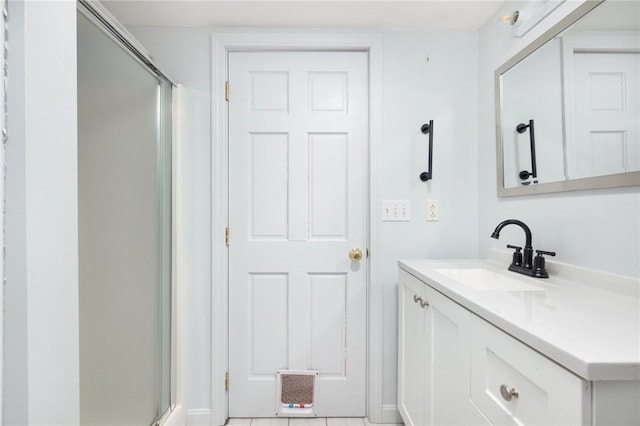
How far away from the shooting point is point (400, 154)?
68.6 inches

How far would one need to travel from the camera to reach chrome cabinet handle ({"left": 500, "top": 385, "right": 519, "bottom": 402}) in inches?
28.1

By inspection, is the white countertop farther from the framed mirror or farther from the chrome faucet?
the framed mirror

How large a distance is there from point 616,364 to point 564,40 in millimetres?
1158

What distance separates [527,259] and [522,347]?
0.68 metres

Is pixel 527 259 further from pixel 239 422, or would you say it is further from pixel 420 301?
pixel 239 422

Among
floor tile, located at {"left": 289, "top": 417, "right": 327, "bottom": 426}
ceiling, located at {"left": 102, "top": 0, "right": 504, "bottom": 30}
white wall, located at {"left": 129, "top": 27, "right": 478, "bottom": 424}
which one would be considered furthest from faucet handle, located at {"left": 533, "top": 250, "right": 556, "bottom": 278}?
floor tile, located at {"left": 289, "top": 417, "right": 327, "bottom": 426}

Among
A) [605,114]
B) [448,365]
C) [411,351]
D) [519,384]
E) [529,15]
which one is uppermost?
[529,15]

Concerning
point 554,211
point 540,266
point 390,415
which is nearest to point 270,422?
point 390,415

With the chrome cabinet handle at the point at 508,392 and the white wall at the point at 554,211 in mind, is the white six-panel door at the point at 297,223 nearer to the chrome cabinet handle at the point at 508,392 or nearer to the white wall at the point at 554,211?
the white wall at the point at 554,211

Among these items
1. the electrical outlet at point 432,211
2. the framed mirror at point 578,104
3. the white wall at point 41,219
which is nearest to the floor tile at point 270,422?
the white wall at point 41,219

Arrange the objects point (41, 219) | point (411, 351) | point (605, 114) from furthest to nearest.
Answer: point (411, 351)
point (605, 114)
point (41, 219)

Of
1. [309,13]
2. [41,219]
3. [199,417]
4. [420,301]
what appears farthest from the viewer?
[199,417]

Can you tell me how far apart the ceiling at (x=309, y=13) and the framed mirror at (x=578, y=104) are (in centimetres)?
40

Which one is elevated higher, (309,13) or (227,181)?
(309,13)
